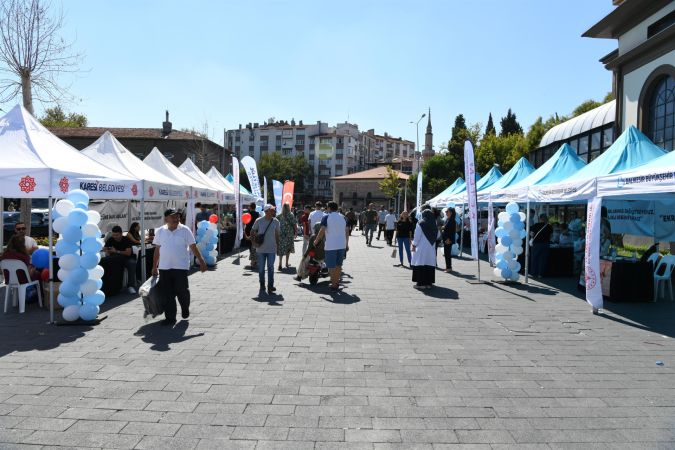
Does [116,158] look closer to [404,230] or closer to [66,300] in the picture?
[66,300]

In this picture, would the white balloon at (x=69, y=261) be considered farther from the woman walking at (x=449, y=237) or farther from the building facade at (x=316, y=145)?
the building facade at (x=316, y=145)

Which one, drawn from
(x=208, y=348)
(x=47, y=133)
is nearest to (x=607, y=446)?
(x=208, y=348)

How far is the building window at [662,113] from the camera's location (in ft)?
55.2

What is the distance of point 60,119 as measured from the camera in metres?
60.5

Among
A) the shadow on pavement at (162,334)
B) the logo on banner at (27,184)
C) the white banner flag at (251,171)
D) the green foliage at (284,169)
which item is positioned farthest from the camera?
the green foliage at (284,169)

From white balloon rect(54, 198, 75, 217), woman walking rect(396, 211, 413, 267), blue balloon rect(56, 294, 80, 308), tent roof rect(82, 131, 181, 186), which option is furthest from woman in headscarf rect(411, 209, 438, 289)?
white balloon rect(54, 198, 75, 217)

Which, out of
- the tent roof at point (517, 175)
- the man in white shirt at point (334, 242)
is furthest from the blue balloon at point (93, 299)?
the tent roof at point (517, 175)

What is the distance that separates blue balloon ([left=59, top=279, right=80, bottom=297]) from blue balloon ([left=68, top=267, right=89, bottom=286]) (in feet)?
0.15

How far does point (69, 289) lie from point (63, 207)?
1.19m

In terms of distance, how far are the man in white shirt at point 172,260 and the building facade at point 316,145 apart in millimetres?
92674

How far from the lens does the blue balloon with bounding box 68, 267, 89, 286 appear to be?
7158 millimetres

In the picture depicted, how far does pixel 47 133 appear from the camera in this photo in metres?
8.70

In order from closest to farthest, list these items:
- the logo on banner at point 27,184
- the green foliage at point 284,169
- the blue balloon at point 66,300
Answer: the logo on banner at point 27,184 → the blue balloon at point 66,300 → the green foliage at point 284,169

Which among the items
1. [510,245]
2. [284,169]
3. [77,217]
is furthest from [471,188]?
[284,169]
